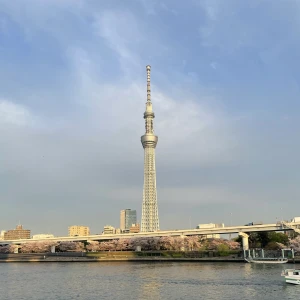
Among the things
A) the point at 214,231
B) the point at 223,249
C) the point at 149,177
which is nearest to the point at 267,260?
the point at 223,249

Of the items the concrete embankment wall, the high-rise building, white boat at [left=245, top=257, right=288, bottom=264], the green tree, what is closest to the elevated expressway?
the green tree

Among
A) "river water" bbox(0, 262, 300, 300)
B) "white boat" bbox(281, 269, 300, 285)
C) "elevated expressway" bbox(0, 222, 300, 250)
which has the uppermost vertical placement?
"elevated expressway" bbox(0, 222, 300, 250)

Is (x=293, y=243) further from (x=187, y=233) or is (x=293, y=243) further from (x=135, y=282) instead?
(x=135, y=282)

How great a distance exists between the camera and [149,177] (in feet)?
504

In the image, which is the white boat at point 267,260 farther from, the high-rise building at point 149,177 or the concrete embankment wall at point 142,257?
the high-rise building at point 149,177

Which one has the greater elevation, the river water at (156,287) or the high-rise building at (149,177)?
the high-rise building at (149,177)

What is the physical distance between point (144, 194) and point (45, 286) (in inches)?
4472

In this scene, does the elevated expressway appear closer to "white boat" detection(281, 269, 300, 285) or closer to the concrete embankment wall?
the concrete embankment wall

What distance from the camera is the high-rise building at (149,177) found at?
148750mm

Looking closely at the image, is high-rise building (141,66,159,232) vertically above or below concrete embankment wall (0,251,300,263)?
above

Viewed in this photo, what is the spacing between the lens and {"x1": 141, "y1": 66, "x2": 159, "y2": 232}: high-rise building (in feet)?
488

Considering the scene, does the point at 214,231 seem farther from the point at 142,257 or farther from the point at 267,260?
the point at 267,260

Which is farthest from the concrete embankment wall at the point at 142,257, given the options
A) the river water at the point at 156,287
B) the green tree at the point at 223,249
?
the river water at the point at 156,287

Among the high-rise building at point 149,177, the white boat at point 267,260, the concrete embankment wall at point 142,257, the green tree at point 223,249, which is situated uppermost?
the high-rise building at point 149,177
